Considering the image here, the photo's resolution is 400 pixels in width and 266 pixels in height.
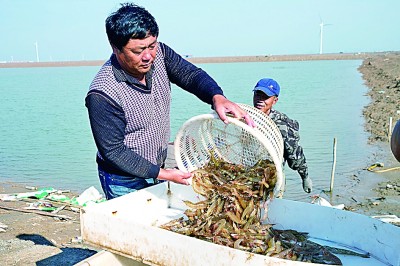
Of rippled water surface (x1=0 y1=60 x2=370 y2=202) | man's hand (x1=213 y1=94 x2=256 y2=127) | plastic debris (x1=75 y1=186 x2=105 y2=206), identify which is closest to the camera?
man's hand (x1=213 y1=94 x2=256 y2=127)

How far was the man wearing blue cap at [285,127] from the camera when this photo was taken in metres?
4.98

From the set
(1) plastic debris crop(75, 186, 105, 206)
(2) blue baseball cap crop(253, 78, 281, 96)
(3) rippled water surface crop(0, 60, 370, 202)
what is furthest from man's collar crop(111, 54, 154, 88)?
(3) rippled water surface crop(0, 60, 370, 202)

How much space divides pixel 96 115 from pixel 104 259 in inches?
41.3

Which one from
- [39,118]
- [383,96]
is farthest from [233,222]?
[383,96]

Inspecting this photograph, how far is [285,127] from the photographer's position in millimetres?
5000

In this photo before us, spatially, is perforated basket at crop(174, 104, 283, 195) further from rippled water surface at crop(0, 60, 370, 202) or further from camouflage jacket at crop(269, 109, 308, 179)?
rippled water surface at crop(0, 60, 370, 202)

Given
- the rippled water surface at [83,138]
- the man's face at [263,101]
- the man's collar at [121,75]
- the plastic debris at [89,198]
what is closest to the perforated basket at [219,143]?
the man's collar at [121,75]

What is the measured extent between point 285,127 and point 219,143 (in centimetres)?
124

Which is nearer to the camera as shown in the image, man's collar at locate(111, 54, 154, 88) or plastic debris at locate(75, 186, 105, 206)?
man's collar at locate(111, 54, 154, 88)

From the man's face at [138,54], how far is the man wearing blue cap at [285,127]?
1878mm

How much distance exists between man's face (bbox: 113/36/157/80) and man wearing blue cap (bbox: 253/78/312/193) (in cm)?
188

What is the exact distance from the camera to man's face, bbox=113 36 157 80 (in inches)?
133

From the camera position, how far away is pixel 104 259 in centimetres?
335

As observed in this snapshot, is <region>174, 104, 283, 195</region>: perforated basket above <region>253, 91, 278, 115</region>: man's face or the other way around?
the other way around
